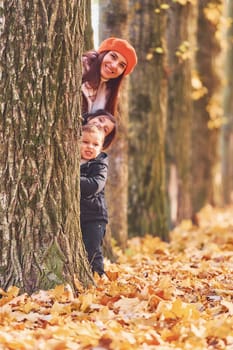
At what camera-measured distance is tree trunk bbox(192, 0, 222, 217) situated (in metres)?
19.0

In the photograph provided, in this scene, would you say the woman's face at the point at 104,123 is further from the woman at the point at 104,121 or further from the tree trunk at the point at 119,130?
the tree trunk at the point at 119,130

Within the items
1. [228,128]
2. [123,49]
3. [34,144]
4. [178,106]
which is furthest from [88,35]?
[228,128]

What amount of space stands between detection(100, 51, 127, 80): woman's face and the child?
64 centimetres

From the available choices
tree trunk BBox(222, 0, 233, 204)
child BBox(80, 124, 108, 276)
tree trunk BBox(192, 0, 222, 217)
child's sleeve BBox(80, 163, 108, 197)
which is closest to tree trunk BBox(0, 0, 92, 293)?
child's sleeve BBox(80, 163, 108, 197)

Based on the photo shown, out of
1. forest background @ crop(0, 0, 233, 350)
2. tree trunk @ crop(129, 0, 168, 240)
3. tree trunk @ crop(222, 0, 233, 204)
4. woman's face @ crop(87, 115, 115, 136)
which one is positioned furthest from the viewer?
tree trunk @ crop(222, 0, 233, 204)

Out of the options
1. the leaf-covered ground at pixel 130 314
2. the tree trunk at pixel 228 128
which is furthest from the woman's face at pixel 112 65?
the tree trunk at pixel 228 128

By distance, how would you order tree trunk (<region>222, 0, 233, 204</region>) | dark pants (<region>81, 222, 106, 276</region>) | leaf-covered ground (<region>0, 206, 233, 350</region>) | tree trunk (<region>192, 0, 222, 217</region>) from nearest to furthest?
leaf-covered ground (<region>0, 206, 233, 350</region>), dark pants (<region>81, 222, 106, 276</region>), tree trunk (<region>192, 0, 222, 217</region>), tree trunk (<region>222, 0, 233, 204</region>)

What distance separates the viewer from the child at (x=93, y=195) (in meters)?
7.26

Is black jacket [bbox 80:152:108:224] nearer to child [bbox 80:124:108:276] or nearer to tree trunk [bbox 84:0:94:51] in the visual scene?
child [bbox 80:124:108:276]

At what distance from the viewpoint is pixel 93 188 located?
7.14 meters

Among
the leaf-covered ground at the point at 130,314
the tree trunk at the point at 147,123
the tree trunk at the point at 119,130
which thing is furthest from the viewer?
the tree trunk at the point at 147,123

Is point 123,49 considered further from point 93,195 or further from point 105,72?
point 93,195

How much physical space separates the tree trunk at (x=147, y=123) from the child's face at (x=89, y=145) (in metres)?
5.19

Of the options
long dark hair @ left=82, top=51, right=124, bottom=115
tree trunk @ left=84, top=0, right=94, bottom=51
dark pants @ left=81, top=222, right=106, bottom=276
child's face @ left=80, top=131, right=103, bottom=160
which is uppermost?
tree trunk @ left=84, top=0, right=94, bottom=51
